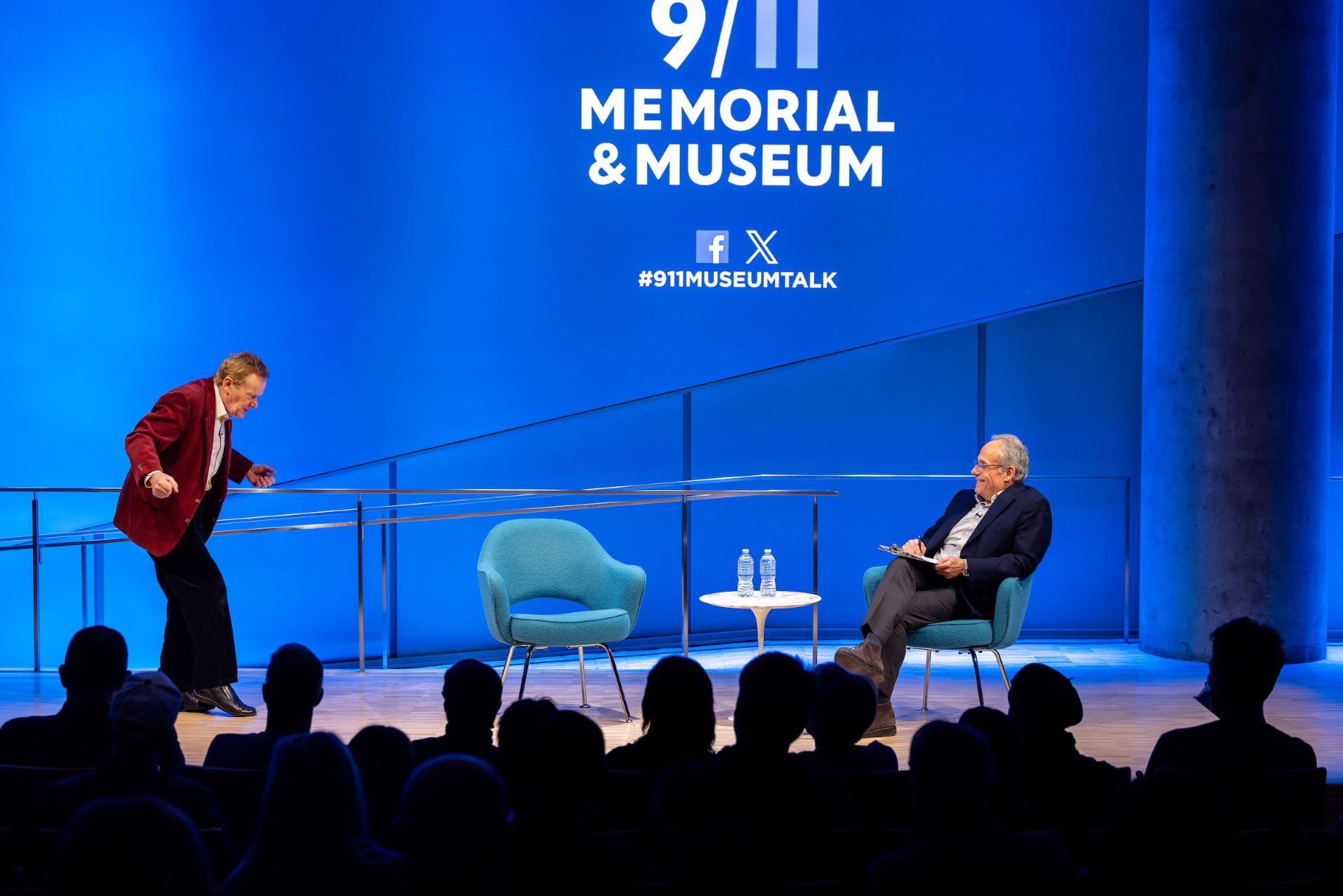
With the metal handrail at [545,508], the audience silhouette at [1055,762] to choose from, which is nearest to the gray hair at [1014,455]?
the metal handrail at [545,508]

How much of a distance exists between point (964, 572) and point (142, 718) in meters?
3.28

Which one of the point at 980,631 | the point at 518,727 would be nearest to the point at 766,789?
the point at 518,727

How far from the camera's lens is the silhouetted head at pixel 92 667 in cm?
303

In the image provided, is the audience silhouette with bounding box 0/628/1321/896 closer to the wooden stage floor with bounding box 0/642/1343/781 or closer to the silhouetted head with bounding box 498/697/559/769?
the silhouetted head with bounding box 498/697/559/769

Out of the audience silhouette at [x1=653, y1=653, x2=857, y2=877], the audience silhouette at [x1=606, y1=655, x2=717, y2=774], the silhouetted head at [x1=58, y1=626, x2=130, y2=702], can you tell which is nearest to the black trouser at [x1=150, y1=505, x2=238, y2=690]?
the silhouetted head at [x1=58, y1=626, x2=130, y2=702]

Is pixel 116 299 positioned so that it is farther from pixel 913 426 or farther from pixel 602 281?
pixel 913 426

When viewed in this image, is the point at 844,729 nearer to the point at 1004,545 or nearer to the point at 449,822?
the point at 449,822

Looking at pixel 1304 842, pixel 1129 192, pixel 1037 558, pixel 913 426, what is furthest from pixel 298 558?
pixel 1304 842

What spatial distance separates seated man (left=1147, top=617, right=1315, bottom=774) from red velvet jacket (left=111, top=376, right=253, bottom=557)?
3306 mm

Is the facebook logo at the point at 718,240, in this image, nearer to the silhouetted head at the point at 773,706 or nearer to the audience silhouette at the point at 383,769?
the silhouetted head at the point at 773,706

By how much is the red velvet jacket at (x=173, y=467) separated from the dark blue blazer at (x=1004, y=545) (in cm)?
274

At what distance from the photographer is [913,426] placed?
816cm

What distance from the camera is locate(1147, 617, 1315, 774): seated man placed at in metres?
2.91

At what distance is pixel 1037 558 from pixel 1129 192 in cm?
310
